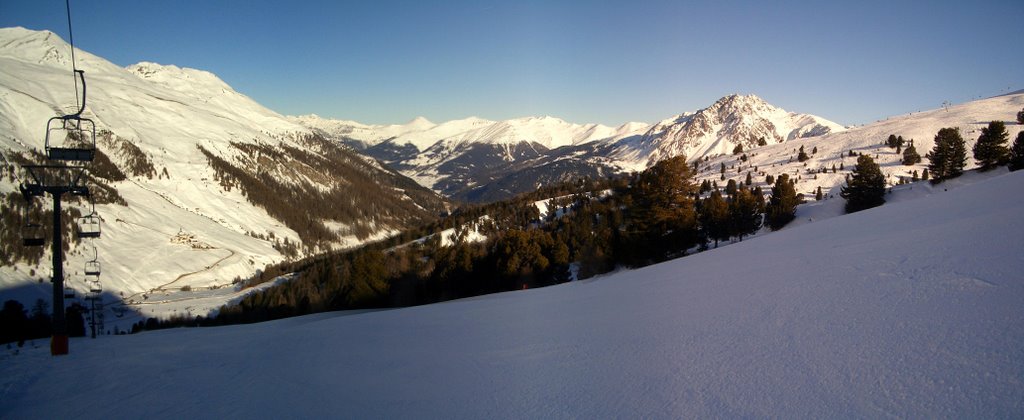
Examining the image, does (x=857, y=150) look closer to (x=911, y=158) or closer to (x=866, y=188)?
(x=911, y=158)

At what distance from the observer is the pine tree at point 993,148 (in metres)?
41.0

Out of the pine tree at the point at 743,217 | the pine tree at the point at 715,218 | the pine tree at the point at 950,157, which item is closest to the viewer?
the pine tree at the point at 715,218

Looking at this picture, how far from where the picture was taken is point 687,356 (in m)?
6.59

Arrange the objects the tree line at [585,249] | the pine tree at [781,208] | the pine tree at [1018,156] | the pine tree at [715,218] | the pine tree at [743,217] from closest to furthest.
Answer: the tree line at [585,249] → the pine tree at [1018,156] → the pine tree at [715,218] → the pine tree at [743,217] → the pine tree at [781,208]

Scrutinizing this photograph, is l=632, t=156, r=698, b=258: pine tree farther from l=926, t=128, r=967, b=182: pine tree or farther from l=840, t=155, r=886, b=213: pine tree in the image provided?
l=926, t=128, r=967, b=182: pine tree

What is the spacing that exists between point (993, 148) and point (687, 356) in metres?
51.3

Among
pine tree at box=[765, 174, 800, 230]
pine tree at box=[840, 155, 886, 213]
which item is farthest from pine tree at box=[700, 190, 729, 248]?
pine tree at box=[840, 155, 886, 213]

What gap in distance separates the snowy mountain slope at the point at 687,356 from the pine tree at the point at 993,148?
37070mm

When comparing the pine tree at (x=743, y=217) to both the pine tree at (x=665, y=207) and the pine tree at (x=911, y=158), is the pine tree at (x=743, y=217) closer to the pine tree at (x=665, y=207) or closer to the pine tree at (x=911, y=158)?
the pine tree at (x=665, y=207)

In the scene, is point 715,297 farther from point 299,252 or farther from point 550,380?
point 299,252

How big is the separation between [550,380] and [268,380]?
6.00 m

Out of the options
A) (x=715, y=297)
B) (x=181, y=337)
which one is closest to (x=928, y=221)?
(x=715, y=297)

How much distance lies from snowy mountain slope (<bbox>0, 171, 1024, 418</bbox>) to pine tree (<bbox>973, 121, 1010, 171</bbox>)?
37.1m

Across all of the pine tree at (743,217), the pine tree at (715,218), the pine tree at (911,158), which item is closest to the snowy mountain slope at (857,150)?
the pine tree at (911,158)
